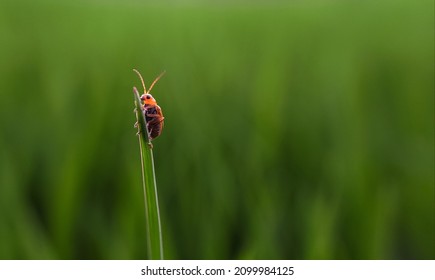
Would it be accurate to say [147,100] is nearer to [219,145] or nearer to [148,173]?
[148,173]

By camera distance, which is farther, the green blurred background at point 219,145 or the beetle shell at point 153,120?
the green blurred background at point 219,145

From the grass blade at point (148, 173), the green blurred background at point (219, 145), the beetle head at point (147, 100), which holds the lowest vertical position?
the green blurred background at point (219, 145)

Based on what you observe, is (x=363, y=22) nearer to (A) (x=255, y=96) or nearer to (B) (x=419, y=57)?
(B) (x=419, y=57)

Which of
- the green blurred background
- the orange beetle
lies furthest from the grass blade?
the green blurred background

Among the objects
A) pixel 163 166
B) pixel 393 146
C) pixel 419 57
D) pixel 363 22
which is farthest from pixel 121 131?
pixel 363 22

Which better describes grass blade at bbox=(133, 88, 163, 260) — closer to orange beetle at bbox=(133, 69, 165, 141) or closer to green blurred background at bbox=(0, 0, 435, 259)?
orange beetle at bbox=(133, 69, 165, 141)

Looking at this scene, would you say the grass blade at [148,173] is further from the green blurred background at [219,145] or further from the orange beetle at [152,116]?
the green blurred background at [219,145]

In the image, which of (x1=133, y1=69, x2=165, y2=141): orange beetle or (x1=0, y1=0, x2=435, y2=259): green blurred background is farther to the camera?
(x1=0, y1=0, x2=435, y2=259): green blurred background

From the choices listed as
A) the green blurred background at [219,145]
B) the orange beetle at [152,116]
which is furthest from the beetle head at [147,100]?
the green blurred background at [219,145]
